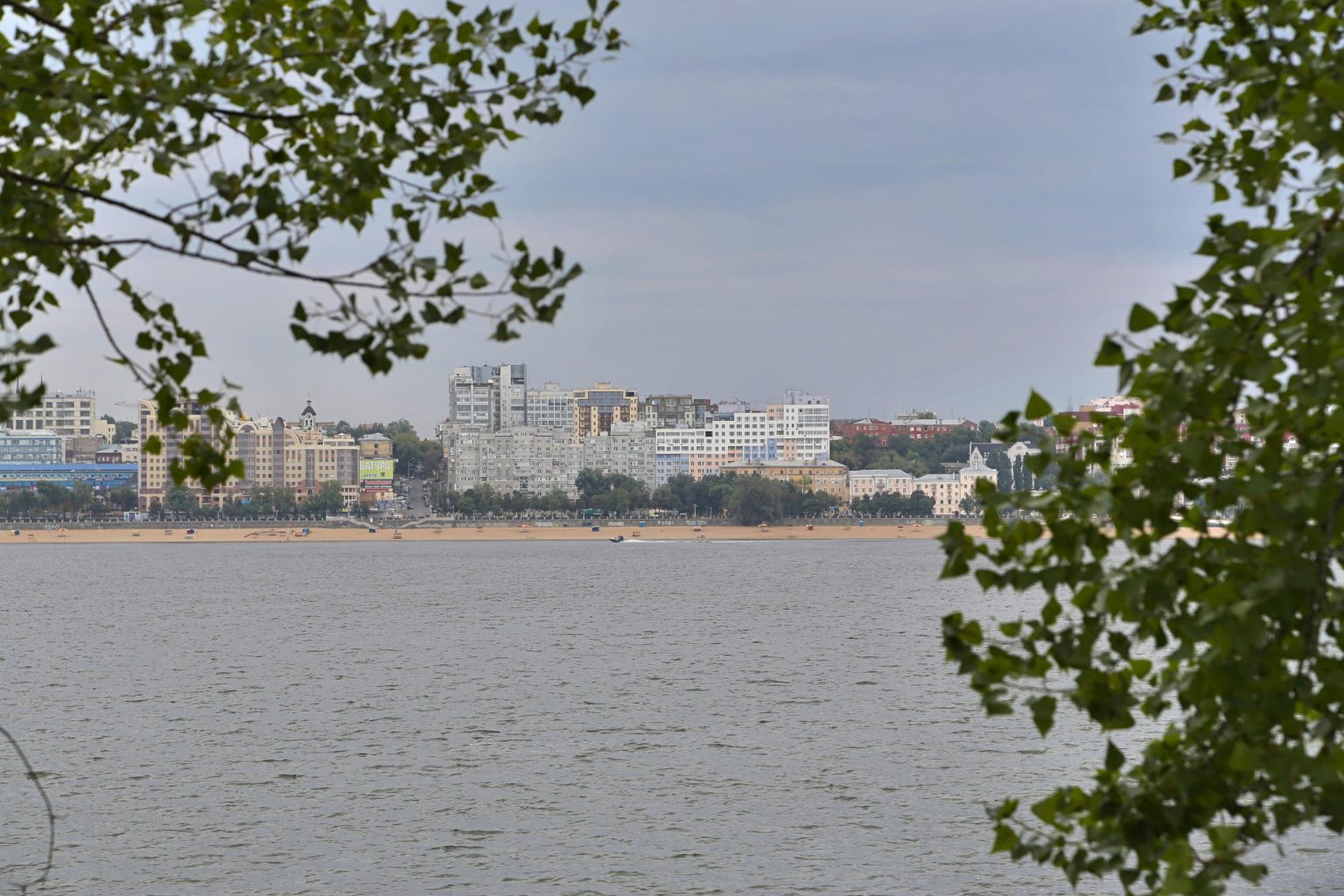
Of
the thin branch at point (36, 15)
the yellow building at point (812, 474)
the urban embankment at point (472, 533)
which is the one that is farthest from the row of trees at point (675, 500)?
the thin branch at point (36, 15)

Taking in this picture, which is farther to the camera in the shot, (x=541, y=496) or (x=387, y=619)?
(x=541, y=496)

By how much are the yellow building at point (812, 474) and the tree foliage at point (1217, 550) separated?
18097 centimetres

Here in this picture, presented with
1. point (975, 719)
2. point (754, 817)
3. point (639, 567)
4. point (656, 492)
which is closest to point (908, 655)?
point (975, 719)

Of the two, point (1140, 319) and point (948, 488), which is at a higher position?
point (1140, 319)

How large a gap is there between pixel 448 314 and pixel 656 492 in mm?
181938

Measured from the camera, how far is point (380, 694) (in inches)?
1470

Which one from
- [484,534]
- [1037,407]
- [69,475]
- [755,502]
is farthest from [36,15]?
[69,475]

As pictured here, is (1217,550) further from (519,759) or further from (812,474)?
(812,474)

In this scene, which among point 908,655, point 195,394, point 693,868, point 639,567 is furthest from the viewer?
point 639,567

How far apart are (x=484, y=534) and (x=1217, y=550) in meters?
173

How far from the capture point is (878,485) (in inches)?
7466

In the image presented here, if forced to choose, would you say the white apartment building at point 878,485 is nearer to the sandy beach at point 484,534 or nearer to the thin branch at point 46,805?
the sandy beach at point 484,534

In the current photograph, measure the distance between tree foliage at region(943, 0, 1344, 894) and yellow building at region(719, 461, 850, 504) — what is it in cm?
18097

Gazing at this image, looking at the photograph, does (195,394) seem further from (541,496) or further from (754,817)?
(541,496)
